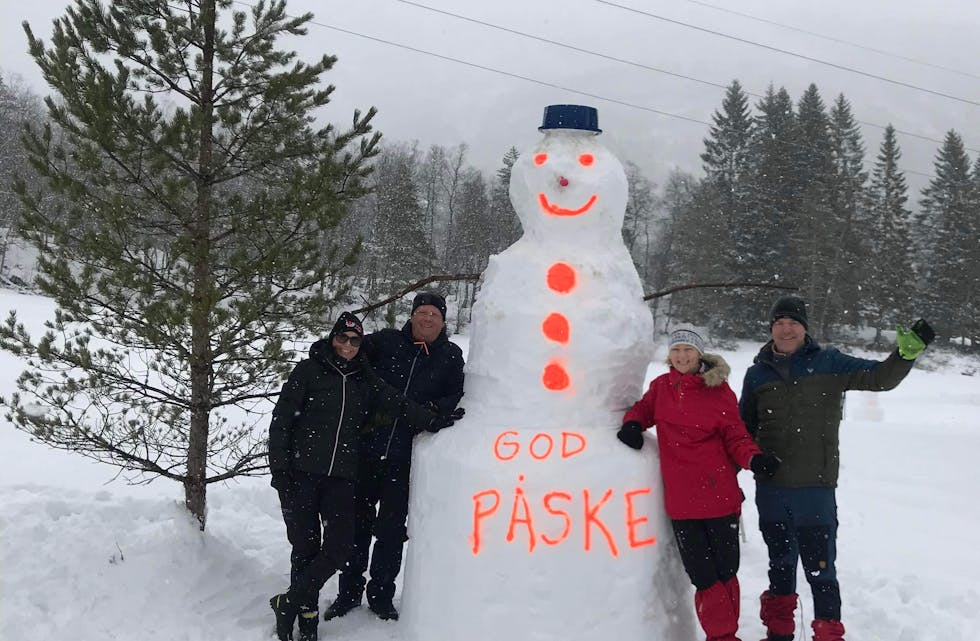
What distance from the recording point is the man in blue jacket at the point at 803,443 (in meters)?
3.44

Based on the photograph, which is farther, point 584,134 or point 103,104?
point 584,134

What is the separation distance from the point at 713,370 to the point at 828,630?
145 centimetres

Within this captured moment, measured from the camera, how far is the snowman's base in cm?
329

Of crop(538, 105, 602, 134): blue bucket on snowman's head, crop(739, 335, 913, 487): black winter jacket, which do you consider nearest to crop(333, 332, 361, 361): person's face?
crop(538, 105, 602, 134): blue bucket on snowman's head

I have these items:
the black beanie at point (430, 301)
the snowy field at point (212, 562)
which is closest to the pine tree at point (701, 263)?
the snowy field at point (212, 562)

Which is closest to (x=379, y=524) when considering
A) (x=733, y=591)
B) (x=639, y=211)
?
(x=733, y=591)

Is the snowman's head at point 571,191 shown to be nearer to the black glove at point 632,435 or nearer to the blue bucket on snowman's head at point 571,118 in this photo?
the blue bucket on snowman's head at point 571,118

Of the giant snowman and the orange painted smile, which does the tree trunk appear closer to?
the giant snowman

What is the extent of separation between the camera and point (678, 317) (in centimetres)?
2850

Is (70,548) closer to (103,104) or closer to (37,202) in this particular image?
(37,202)

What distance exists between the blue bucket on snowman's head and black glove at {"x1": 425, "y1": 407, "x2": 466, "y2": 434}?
5.78ft

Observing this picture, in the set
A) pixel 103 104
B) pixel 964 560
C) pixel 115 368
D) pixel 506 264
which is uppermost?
pixel 103 104

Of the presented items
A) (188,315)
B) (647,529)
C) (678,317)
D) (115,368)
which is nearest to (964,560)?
(647,529)

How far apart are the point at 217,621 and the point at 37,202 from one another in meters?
2.60
